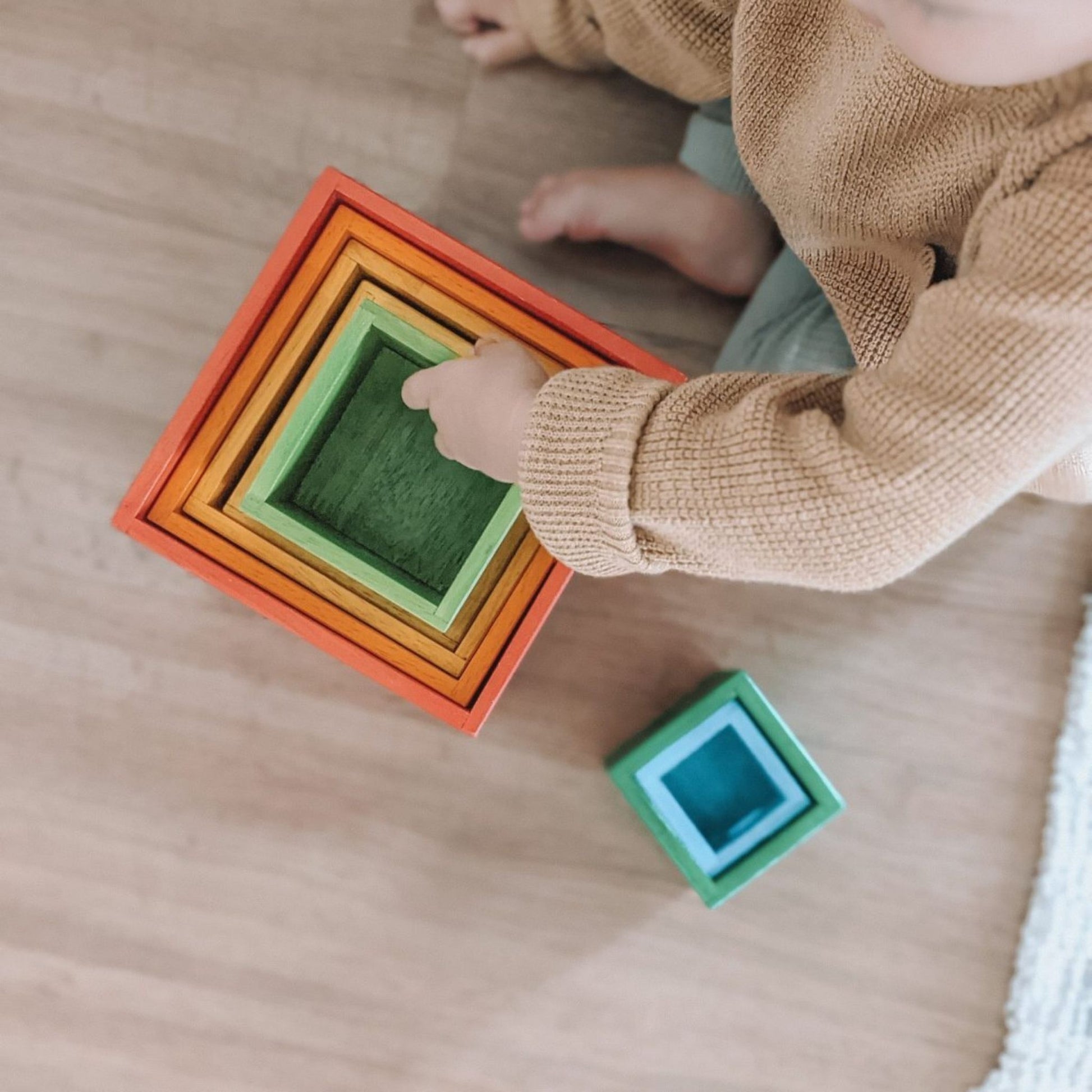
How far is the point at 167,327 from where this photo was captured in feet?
2.18

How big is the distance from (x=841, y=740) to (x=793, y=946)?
0.16m

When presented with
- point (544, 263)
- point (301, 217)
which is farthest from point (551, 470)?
point (544, 263)

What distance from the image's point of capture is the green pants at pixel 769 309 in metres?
0.59

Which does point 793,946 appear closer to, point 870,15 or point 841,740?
point 841,740

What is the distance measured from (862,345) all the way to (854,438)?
0.45 feet

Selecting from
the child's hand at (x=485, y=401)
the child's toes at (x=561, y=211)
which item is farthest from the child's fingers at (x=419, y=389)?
the child's toes at (x=561, y=211)

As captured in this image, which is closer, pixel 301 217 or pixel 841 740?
pixel 301 217

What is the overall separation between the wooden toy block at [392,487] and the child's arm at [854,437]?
62mm

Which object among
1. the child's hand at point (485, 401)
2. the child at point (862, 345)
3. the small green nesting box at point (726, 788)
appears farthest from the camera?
the small green nesting box at point (726, 788)

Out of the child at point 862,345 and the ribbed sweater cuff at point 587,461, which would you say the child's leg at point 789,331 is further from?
the ribbed sweater cuff at point 587,461

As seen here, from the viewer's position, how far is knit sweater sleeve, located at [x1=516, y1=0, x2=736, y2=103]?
0.54 m

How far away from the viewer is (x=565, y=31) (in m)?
0.63

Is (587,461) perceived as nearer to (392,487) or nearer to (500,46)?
(392,487)

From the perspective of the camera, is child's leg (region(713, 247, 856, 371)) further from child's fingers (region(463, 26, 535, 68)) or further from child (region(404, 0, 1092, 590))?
child's fingers (region(463, 26, 535, 68))
